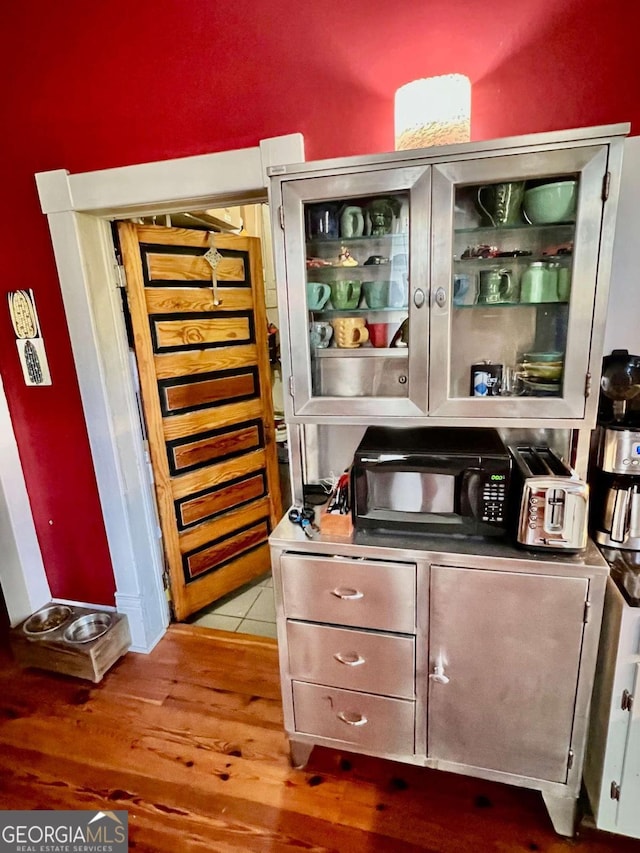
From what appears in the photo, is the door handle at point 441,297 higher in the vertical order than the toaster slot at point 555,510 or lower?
higher

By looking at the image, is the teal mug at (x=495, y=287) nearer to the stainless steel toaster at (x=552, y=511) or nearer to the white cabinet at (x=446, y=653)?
the stainless steel toaster at (x=552, y=511)

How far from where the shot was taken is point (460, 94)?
1335mm

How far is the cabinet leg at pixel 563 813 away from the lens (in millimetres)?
1450

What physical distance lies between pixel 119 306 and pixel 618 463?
203 centimetres

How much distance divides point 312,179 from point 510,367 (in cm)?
84

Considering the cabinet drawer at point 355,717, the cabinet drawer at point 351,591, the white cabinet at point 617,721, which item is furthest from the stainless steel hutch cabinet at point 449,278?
the cabinet drawer at point 355,717

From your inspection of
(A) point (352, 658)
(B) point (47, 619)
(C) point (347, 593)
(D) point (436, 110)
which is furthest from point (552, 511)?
(B) point (47, 619)

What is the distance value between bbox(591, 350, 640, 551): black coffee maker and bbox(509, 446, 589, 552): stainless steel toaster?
7.3 inches

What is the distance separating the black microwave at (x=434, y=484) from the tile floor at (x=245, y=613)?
1368mm

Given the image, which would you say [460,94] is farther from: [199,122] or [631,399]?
[631,399]

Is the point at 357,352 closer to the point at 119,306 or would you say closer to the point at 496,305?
the point at 496,305

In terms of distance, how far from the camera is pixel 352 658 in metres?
1.55

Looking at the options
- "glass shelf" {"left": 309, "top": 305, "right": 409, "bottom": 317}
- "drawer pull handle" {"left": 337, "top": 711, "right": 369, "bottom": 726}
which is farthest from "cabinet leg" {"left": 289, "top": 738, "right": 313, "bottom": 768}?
"glass shelf" {"left": 309, "top": 305, "right": 409, "bottom": 317}

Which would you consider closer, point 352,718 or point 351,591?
point 351,591
